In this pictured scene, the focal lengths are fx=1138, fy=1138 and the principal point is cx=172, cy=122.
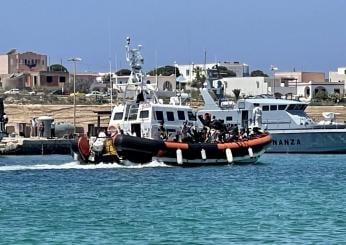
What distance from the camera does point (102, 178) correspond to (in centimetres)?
3988

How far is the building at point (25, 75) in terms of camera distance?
133113 millimetres

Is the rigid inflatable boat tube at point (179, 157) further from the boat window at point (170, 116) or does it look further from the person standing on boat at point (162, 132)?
the boat window at point (170, 116)

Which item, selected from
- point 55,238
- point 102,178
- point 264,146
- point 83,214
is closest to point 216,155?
point 264,146

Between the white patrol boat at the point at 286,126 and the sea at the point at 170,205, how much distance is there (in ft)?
49.0

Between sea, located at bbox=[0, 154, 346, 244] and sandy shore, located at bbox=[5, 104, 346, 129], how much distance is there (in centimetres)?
4276

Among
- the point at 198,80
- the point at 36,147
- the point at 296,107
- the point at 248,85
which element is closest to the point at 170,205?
the point at 296,107

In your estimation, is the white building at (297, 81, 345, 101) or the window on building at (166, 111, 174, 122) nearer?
the window on building at (166, 111, 174, 122)

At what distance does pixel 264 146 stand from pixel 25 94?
208 feet

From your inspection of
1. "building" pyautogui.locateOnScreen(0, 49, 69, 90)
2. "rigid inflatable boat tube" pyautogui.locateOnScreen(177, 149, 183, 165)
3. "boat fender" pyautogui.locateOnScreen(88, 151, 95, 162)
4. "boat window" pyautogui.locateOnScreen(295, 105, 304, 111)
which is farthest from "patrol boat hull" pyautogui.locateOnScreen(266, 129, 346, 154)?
"building" pyautogui.locateOnScreen(0, 49, 69, 90)

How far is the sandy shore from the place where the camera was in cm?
8942

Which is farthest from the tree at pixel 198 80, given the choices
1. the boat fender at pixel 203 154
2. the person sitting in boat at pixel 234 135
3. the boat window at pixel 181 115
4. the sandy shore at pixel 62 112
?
the boat fender at pixel 203 154

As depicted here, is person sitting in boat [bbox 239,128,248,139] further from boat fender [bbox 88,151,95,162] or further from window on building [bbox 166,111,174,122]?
boat fender [bbox 88,151,95,162]

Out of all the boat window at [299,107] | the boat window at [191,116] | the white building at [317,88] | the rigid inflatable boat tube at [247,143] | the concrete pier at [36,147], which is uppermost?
the white building at [317,88]

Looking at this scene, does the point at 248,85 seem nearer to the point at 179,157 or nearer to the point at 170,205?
the point at 179,157
